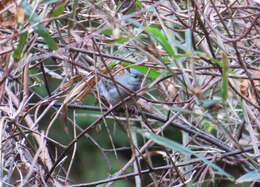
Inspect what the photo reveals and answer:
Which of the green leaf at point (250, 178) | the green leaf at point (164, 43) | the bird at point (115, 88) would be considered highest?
the green leaf at point (164, 43)

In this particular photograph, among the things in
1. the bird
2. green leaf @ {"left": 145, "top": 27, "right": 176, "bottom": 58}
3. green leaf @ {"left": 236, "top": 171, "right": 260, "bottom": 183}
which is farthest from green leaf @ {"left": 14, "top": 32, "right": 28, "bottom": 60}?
the bird

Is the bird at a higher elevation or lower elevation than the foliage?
lower

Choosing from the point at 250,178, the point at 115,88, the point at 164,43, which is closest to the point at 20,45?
the point at 164,43

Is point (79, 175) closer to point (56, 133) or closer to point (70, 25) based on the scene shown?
point (56, 133)

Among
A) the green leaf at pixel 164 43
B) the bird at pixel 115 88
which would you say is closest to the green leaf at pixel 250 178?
the green leaf at pixel 164 43

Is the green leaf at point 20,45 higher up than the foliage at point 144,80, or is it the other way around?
the green leaf at point 20,45

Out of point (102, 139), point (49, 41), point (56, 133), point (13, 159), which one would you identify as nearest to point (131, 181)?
point (102, 139)

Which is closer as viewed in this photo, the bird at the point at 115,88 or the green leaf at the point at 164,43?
the green leaf at the point at 164,43

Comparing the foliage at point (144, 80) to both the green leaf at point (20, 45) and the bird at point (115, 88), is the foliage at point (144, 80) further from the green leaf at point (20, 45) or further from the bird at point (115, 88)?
the bird at point (115, 88)

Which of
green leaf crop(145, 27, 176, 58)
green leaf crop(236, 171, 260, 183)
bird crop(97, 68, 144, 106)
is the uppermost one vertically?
green leaf crop(145, 27, 176, 58)

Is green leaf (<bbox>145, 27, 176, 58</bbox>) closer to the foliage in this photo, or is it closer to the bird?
the foliage

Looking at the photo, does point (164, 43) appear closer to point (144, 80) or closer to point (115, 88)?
point (144, 80)
